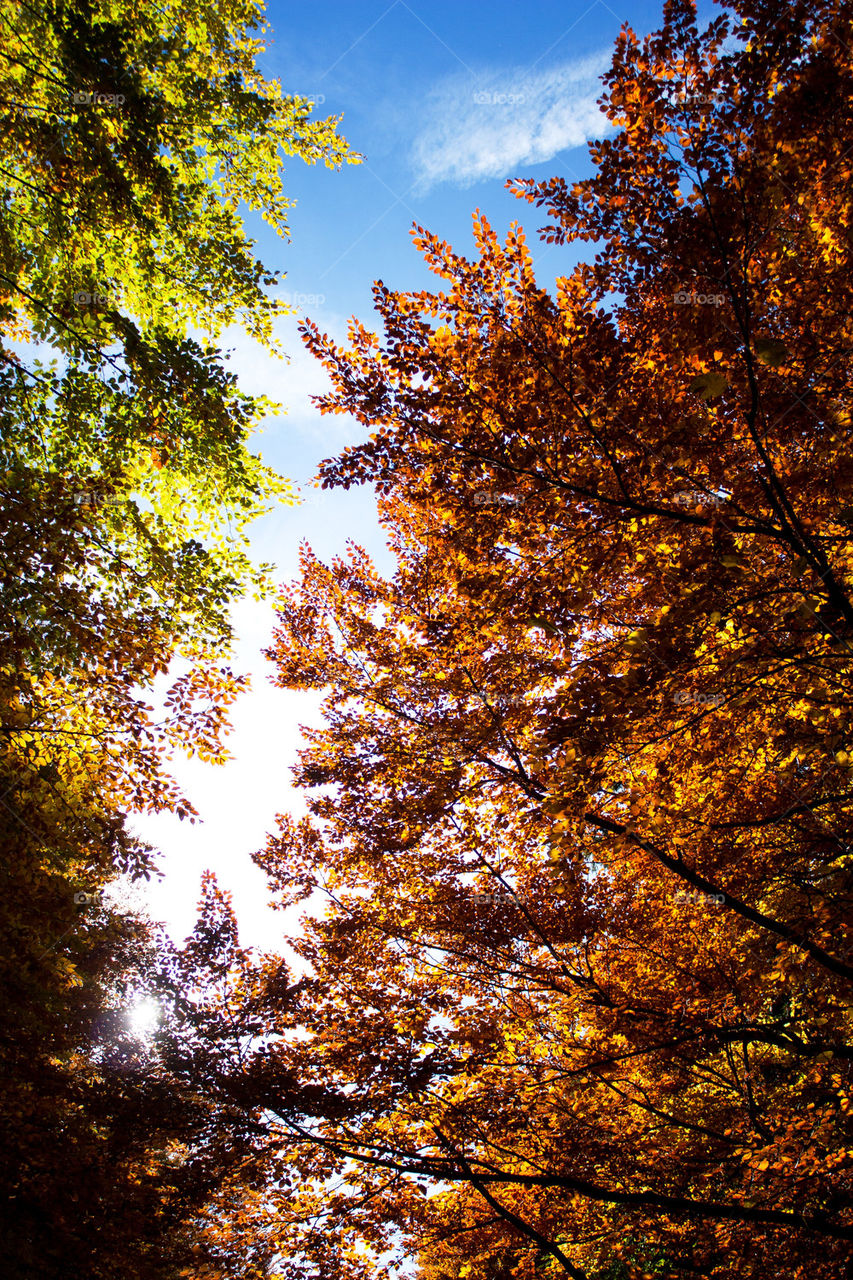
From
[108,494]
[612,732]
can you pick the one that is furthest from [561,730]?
[108,494]

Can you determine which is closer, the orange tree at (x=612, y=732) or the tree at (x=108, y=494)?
the orange tree at (x=612, y=732)

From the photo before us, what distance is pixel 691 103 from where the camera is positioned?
2385mm

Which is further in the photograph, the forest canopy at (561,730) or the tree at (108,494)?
the tree at (108,494)

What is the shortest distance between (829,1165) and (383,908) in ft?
11.7

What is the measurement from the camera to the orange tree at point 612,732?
255 centimetres

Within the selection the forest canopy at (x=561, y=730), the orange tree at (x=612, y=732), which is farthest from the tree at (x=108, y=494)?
the orange tree at (x=612, y=732)

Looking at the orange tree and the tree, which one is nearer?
the orange tree

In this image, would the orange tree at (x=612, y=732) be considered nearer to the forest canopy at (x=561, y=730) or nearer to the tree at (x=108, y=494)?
the forest canopy at (x=561, y=730)

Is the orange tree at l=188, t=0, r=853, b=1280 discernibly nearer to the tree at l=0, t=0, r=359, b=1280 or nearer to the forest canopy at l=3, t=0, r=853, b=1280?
the forest canopy at l=3, t=0, r=853, b=1280

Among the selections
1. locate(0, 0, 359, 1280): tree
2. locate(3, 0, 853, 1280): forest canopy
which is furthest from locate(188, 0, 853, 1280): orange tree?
A: locate(0, 0, 359, 1280): tree

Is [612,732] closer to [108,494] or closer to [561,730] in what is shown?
[561,730]

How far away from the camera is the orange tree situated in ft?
8.36

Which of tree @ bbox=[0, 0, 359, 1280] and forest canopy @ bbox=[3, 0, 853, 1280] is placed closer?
forest canopy @ bbox=[3, 0, 853, 1280]

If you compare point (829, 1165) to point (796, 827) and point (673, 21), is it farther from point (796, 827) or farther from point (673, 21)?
point (673, 21)
